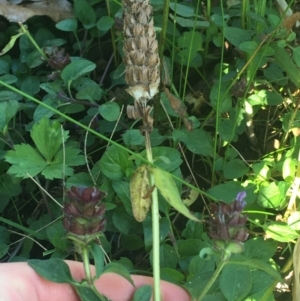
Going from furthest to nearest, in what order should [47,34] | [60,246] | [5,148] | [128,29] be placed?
[47,34] → [5,148] → [60,246] → [128,29]

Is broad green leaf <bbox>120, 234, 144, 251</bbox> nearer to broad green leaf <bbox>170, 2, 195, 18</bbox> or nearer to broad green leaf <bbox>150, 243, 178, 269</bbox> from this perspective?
broad green leaf <bbox>150, 243, 178, 269</bbox>

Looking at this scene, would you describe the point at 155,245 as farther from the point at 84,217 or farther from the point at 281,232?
the point at 281,232

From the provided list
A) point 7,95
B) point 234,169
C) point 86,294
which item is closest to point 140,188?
point 86,294

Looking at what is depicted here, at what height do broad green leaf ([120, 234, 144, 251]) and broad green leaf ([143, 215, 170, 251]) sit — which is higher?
broad green leaf ([143, 215, 170, 251])

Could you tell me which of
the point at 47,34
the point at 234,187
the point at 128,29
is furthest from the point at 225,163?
the point at 47,34

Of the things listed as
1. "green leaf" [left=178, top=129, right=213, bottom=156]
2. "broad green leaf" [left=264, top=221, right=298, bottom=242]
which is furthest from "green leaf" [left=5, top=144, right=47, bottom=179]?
"broad green leaf" [left=264, top=221, right=298, bottom=242]

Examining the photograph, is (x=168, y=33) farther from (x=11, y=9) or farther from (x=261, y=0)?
(x=11, y=9)

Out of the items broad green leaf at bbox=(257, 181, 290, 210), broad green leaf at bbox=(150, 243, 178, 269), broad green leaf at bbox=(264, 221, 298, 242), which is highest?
broad green leaf at bbox=(257, 181, 290, 210)

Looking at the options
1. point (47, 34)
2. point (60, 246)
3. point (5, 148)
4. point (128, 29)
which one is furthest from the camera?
point (47, 34)
